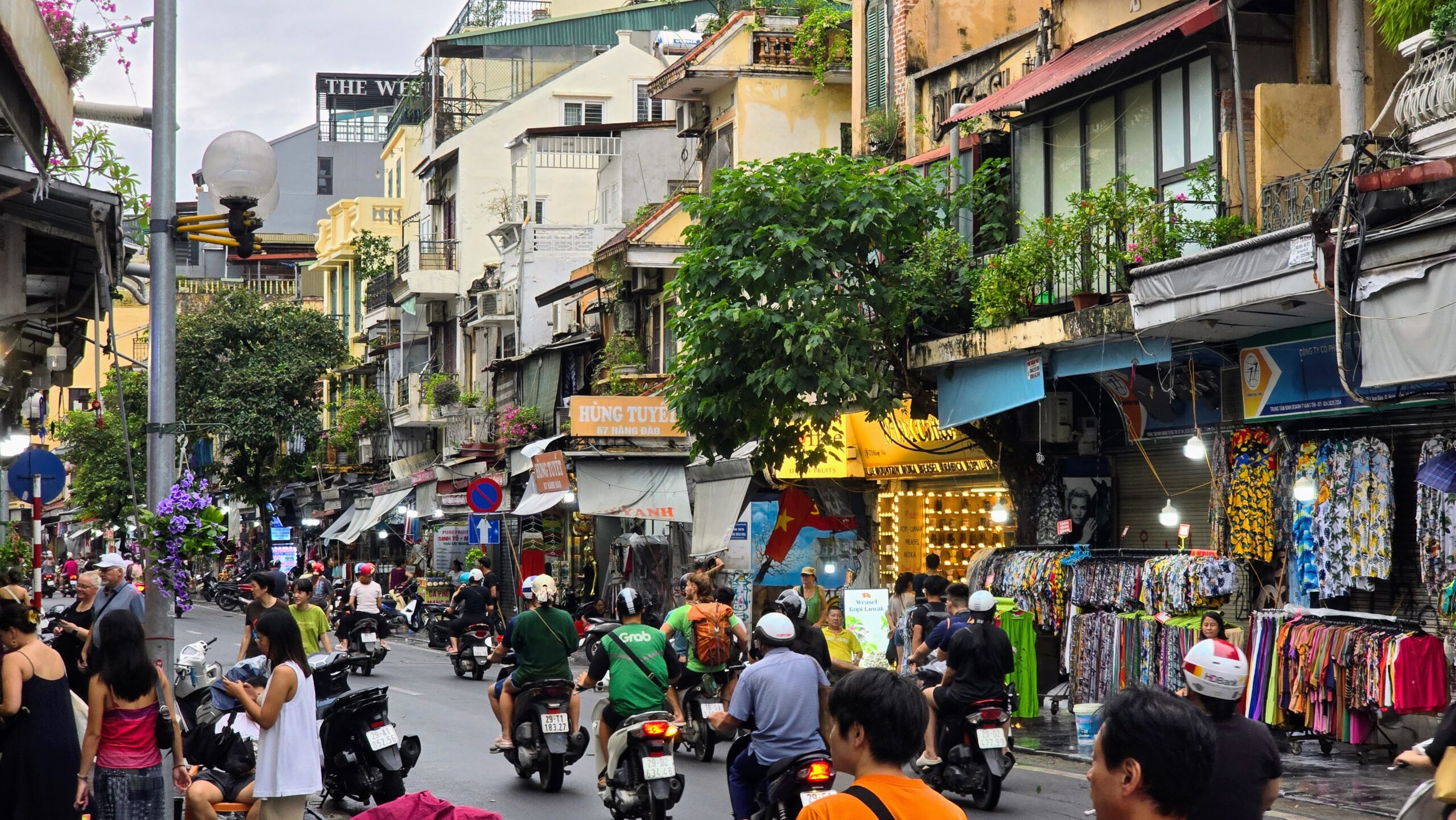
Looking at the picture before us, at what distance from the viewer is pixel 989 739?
11.8 m

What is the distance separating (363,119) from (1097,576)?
200 ft

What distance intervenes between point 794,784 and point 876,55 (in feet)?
62.8

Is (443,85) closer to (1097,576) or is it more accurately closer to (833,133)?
(833,133)

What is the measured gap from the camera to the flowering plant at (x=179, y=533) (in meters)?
9.39

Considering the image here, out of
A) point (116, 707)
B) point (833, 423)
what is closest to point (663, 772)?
point (116, 707)

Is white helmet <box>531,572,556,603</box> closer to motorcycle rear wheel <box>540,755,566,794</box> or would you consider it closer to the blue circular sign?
motorcycle rear wheel <box>540,755,566,794</box>

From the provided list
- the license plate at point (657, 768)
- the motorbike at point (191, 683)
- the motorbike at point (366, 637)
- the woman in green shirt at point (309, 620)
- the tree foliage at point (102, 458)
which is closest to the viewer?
the license plate at point (657, 768)

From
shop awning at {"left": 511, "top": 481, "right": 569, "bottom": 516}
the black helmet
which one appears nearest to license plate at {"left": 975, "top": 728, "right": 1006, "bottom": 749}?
the black helmet

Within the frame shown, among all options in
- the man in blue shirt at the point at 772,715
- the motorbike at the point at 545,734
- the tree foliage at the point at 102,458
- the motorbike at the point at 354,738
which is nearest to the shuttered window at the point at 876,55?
the motorbike at the point at 545,734

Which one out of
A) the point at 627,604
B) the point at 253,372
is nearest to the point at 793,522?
the point at 627,604

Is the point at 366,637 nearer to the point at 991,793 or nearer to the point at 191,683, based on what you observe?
the point at 191,683

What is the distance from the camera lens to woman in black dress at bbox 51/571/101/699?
38.5 ft

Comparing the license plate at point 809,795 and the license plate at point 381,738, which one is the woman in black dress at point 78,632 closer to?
the license plate at point 381,738

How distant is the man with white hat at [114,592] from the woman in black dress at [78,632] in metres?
0.07
